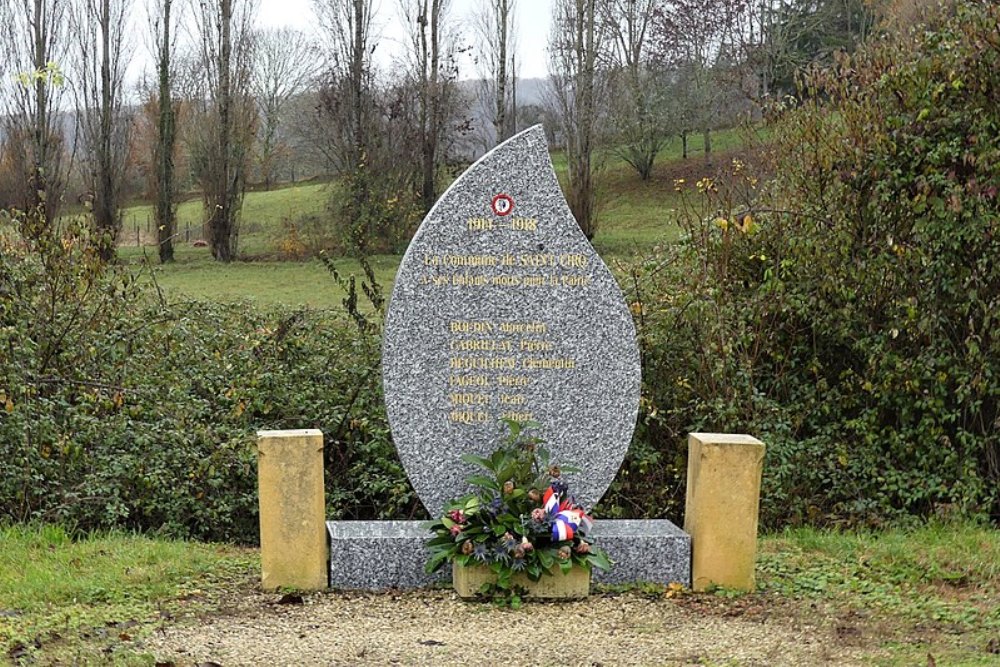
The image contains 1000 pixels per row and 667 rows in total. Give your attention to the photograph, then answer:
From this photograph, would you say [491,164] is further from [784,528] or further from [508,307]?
[784,528]

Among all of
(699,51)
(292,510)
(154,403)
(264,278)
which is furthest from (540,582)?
(699,51)

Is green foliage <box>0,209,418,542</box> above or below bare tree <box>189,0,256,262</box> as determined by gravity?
below

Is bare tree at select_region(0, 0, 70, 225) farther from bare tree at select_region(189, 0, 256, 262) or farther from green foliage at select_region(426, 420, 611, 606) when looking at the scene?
green foliage at select_region(426, 420, 611, 606)

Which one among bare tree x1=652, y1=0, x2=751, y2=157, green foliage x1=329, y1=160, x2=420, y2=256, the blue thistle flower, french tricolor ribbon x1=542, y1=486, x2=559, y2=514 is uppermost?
bare tree x1=652, y1=0, x2=751, y2=157

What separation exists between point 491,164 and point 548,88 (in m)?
25.6

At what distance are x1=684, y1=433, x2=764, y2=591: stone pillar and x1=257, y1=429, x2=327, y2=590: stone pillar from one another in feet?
6.00

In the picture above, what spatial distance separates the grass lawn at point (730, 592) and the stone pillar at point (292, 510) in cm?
23

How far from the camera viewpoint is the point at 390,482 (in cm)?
805

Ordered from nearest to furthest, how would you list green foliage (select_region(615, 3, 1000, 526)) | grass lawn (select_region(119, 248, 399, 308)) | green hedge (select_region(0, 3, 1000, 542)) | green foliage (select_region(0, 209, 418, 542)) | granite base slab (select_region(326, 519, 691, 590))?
granite base slab (select_region(326, 519, 691, 590)) → green foliage (select_region(0, 209, 418, 542)) → green hedge (select_region(0, 3, 1000, 542)) → green foliage (select_region(615, 3, 1000, 526)) → grass lawn (select_region(119, 248, 399, 308))

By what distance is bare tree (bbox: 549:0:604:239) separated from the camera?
23.2m

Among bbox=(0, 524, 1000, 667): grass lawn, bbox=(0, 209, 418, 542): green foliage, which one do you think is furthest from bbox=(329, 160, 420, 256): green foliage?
bbox=(0, 524, 1000, 667): grass lawn

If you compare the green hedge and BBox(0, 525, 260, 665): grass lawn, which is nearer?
BBox(0, 525, 260, 665): grass lawn

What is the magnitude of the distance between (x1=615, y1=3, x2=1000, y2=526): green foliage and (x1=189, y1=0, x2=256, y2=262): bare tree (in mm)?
17747

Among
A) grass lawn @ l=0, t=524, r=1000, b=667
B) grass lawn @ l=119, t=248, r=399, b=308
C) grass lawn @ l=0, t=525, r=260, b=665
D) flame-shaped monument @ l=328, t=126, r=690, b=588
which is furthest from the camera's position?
grass lawn @ l=119, t=248, r=399, b=308
